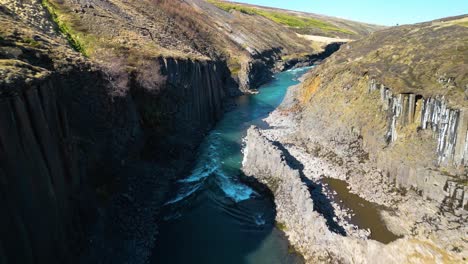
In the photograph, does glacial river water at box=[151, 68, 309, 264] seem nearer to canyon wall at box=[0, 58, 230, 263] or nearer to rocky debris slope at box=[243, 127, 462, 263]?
rocky debris slope at box=[243, 127, 462, 263]

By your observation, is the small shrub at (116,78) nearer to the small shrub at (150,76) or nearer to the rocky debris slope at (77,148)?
the rocky debris slope at (77,148)

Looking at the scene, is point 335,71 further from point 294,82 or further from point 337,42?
point 337,42

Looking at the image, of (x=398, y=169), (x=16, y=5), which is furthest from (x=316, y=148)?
(x=16, y=5)

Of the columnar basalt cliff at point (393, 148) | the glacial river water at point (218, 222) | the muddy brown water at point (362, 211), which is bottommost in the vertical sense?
the glacial river water at point (218, 222)

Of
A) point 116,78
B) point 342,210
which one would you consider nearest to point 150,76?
point 116,78

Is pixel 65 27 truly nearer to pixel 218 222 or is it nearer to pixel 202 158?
pixel 202 158

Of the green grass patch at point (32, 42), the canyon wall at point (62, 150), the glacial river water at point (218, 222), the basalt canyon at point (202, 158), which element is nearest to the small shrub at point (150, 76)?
the basalt canyon at point (202, 158)
